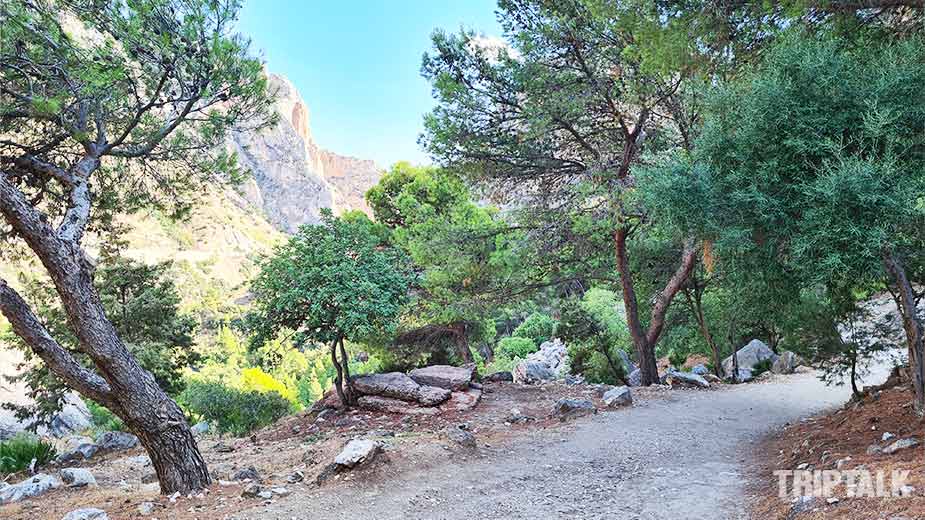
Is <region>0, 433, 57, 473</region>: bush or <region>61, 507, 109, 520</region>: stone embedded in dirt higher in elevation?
<region>61, 507, 109, 520</region>: stone embedded in dirt

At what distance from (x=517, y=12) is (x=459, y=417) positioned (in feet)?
23.1

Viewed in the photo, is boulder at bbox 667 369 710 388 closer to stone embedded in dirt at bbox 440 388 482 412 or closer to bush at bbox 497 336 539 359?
stone embedded in dirt at bbox 440 388 482 412

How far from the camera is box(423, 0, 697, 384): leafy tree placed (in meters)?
9.12

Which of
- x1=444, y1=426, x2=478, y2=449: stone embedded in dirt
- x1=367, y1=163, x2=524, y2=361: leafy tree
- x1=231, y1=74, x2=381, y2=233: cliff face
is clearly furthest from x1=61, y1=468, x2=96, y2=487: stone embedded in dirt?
x1=231, y1=74, x2=381, y2=233: cliff face

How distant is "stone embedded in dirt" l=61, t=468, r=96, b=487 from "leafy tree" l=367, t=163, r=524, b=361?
626 centimetres

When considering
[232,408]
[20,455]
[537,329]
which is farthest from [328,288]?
[537,329]

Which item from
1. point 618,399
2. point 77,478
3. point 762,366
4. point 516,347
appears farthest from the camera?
point 516,347

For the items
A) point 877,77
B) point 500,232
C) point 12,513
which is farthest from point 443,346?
point 877,77

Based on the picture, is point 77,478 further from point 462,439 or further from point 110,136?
point 110,136

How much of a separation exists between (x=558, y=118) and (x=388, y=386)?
5.59 m

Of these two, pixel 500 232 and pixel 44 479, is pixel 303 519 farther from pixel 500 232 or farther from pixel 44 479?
pixel 500 232

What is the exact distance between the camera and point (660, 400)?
9.59 m

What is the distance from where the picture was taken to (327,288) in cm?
841

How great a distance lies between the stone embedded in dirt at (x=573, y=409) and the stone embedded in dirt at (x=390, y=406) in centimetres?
203
